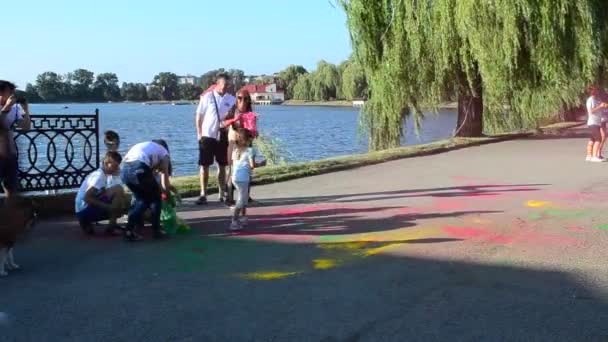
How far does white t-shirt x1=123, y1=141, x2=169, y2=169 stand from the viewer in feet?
24.2

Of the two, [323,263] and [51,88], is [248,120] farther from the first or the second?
[51,88]

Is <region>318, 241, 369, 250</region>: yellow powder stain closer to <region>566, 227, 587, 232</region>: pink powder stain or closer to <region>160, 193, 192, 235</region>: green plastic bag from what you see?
<region>160, 193, 192, 235</region>: green plastic bag

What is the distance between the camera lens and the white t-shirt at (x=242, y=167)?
7895 millimetres

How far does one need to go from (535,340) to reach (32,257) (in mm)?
4859

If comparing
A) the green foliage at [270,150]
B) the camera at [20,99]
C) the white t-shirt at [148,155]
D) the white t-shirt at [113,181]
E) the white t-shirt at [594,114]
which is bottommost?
the green foliage at [270,150]

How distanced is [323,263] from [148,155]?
8.01ft

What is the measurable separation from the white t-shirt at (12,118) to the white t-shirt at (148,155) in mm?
1371

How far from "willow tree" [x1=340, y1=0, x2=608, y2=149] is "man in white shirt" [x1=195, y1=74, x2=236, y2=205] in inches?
366

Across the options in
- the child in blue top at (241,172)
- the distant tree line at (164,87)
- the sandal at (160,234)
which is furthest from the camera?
the distant tree line at (164,87)

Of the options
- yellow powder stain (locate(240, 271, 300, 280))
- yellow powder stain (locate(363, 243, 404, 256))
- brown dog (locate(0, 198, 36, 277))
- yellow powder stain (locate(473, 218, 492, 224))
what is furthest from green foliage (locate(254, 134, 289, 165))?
yellow powder stain (locate(240, 271, 300, 280))

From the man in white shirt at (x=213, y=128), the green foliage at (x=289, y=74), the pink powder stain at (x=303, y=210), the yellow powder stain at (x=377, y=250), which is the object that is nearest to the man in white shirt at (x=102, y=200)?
the man in white shirt at (x=213, y=128)

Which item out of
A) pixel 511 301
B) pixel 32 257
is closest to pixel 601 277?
pixel 511 301

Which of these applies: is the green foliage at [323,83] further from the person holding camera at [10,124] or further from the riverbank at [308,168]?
the person holding camera at [10,124]

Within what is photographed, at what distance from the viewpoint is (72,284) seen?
571cm
